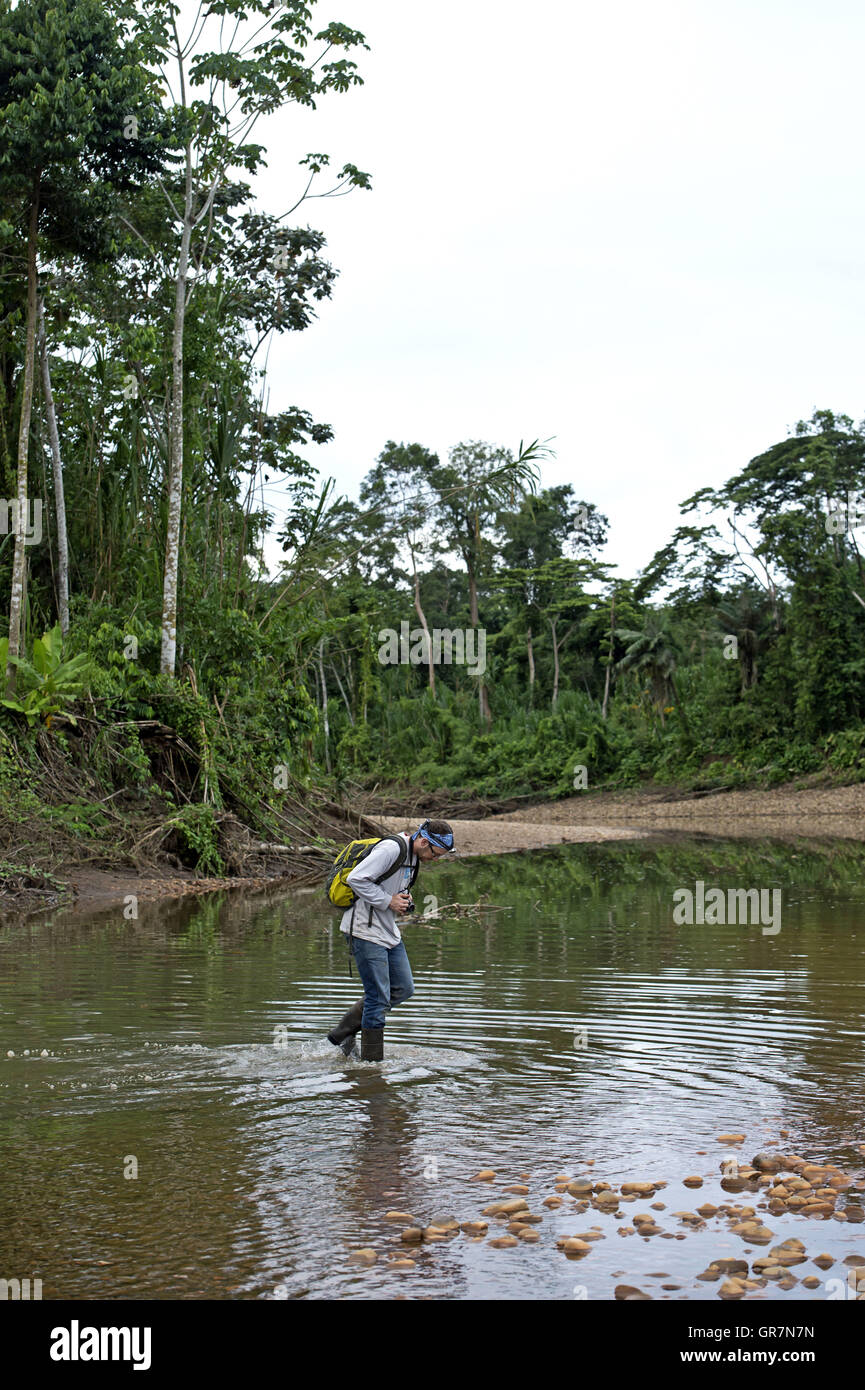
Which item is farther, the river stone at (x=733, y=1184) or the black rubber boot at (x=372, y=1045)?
the black rubber boot at (x=372, y=1045)

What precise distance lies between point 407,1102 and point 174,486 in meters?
13.7

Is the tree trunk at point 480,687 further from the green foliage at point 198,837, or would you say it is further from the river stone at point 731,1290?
the river stone at point 731,1290

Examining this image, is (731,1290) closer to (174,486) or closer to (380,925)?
(380,925)

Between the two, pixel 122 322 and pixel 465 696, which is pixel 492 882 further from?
pixel 465 696

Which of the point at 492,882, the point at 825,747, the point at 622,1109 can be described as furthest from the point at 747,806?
the point at 622,1109

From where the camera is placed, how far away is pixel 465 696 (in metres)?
51.7

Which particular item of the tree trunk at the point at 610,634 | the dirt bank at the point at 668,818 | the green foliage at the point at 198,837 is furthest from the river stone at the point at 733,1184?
the tree trunk at the point at 610,634

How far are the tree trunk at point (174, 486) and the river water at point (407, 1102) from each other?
6.56 meters

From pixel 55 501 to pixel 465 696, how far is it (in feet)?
107

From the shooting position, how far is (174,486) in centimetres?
1897

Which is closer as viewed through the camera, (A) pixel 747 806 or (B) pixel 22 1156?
(B) pixel 22 1156

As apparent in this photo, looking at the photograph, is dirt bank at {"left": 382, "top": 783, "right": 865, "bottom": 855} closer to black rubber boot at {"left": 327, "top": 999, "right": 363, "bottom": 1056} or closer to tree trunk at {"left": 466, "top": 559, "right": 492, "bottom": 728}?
tree trunk at {"left": 466, "top": 559, "right": 492, "bottom": 728}

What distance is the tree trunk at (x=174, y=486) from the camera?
19.0m

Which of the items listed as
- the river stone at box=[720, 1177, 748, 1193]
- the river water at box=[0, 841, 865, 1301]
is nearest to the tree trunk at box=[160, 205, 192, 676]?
the river water at box=[0, 841, 865, 1301]
